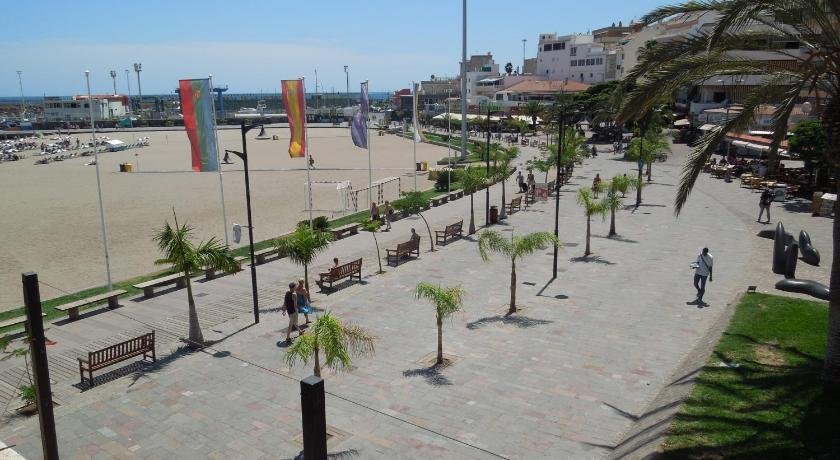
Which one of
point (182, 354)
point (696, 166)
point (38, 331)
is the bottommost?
point (182, 354)

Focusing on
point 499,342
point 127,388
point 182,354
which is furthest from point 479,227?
point 127,388

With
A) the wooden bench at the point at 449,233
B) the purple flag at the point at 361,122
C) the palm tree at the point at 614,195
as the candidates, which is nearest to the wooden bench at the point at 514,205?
the wooden bench at the point at 449,233

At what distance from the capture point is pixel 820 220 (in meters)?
25.0

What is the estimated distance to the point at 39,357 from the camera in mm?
6199

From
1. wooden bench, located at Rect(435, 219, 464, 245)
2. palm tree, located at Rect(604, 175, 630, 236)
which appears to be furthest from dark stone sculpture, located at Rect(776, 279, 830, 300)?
wooden bench, located at Rect(435, 219, 464, 245)

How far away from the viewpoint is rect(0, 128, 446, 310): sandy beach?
2170 cm

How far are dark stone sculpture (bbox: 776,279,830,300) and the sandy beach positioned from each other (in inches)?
750

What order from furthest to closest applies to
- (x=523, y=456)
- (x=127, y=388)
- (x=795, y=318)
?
1. (x=795, y=318)
2. (x=127, y=388)
3. (x=523, y=456)

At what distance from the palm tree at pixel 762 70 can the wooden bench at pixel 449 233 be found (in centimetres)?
1334

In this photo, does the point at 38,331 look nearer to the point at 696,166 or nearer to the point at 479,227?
the point at 696,166

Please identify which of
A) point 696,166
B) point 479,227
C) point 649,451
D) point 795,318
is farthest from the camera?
point 479,227

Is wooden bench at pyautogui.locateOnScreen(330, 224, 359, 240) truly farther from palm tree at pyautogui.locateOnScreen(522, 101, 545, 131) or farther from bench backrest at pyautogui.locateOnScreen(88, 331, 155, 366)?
palm tree at pyautogui.locateOnScreen(522, 101, 545, 131)

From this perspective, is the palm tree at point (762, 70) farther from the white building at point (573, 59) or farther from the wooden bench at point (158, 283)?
the white building at point (573, 59)

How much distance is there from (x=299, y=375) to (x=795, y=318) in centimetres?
1049
